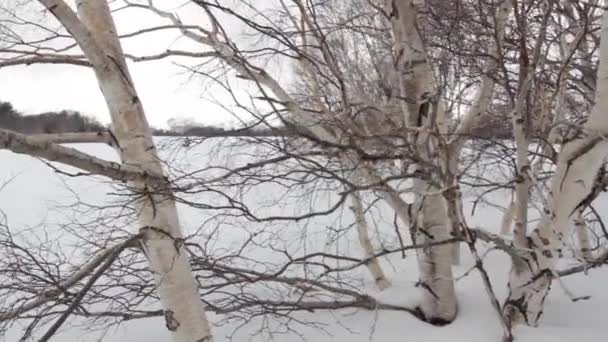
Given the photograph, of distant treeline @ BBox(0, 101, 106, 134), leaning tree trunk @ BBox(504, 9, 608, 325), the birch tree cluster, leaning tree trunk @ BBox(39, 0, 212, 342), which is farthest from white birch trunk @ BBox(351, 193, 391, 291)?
leaning tree trunk @ BBox(39, 0, 212, 342)

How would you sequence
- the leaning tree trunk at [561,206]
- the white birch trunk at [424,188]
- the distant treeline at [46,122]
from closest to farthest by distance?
1. the leaning tree trunk at [561,206]
2. the white birch trunk at [424,188]
3. the distant treeline at [46,122]

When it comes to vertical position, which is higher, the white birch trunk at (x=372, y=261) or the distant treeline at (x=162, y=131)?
the distant treeline at (x=162, y=131)

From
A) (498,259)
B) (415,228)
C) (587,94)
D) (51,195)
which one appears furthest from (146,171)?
(51,195)

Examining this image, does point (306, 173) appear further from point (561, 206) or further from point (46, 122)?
point (46, 122)

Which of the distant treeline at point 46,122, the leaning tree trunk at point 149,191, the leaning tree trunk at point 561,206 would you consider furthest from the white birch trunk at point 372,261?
the leaning tree trunk at point 149,191

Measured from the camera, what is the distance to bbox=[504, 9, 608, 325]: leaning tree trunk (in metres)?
2.54

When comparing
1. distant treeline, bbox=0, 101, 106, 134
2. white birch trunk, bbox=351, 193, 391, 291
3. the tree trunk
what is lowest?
white birch trunk, bbox=351, 193, 391, 291

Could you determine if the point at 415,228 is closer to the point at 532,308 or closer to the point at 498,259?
the point at 532,308

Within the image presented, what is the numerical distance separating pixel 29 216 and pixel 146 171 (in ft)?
39.7

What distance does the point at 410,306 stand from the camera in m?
3.69

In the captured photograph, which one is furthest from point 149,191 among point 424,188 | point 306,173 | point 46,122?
point 46,122

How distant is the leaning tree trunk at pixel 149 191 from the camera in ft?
7.37

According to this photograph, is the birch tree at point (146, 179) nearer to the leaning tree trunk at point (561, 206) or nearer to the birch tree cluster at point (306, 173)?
the birch tree cluster at point (306, 173)

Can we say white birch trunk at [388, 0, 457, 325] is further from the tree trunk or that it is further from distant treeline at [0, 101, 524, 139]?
the tree trunk
